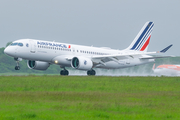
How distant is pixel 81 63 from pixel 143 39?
17.6 m

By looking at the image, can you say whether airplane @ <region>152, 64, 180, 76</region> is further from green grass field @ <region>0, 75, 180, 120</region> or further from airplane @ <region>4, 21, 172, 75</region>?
green grass field @ <region>0, 75, 180, 120</region>

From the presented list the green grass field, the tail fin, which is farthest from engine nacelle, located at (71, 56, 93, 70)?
the green grass field

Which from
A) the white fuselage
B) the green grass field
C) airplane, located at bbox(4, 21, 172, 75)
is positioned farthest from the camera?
airplane, located at bbox(4, 21, 172, 75)

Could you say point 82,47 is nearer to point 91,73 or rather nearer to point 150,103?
point 91,73

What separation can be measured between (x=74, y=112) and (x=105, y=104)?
288cm

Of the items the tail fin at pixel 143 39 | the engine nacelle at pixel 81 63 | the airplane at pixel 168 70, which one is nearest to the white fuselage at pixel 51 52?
the engine nacelle at pixel 81 63

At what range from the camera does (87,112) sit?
14.9 metres

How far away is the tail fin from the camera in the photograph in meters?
58.2

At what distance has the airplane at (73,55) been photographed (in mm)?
42938

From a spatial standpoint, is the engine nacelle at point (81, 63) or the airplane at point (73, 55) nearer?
the airplane at point (73, 55)

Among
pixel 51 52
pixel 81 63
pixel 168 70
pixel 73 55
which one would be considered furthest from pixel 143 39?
pixel 168 70

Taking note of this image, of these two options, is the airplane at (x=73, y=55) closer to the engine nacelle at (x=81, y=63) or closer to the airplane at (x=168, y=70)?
the engine nacelle at (x=81, y=63)

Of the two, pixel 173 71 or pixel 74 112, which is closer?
pixel 74 112

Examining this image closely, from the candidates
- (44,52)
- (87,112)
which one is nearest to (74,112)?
(87,112)
